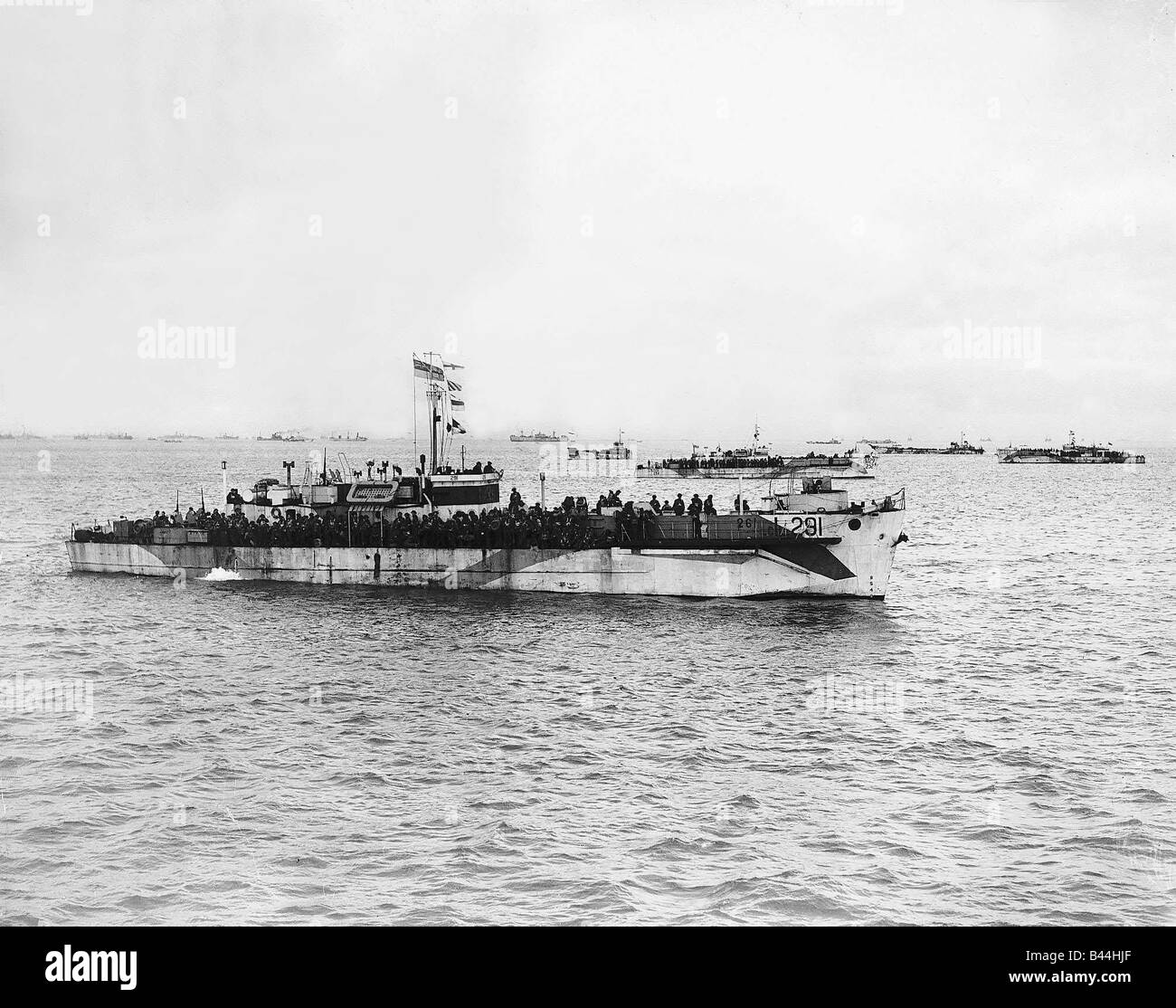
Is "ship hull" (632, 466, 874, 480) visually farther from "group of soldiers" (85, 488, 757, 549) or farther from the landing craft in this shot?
"group of soldiers" (85, 488, 757, 549)

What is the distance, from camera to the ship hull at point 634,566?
142 ft

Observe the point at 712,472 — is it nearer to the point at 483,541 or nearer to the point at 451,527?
the point at 451,527

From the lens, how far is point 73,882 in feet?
53.2

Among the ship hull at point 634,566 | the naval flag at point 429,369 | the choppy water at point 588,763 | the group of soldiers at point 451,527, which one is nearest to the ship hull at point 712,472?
the naval flag at point 429,369

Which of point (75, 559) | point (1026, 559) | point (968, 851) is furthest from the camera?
point (1026, 559)

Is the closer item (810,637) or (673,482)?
(810,637)

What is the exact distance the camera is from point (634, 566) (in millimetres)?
44750

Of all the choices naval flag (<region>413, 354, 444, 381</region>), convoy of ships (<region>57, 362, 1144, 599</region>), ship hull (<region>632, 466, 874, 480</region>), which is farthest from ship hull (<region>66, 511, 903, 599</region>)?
ship hull (<region>632, 466, 874, 480</region>)

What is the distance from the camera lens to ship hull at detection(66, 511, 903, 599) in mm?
43219

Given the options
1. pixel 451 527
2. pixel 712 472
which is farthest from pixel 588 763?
pixel 712 472
